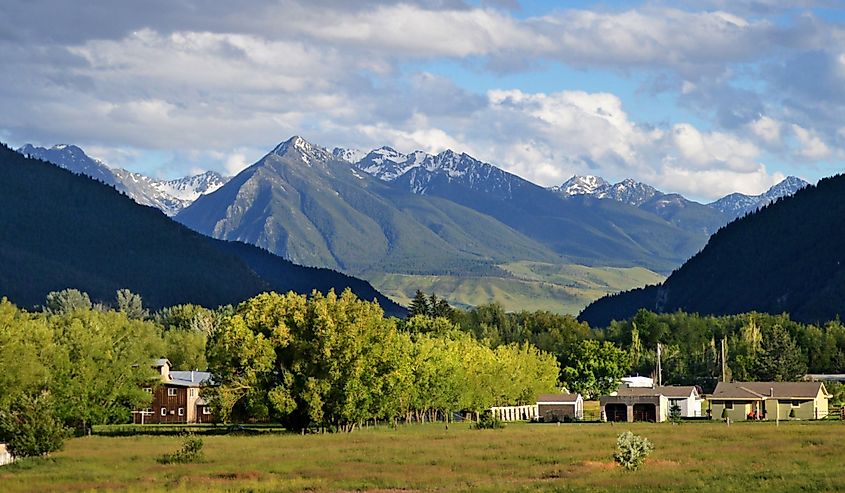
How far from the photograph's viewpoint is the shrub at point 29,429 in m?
87.9

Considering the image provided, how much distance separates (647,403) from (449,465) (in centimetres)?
9193

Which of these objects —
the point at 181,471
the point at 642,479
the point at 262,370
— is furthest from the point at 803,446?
the point at 262,370

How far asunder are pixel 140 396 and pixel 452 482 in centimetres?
7596

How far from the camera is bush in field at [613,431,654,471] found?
75.1 m

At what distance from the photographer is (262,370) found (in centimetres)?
12131

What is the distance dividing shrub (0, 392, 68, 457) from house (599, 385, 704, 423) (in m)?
90.4

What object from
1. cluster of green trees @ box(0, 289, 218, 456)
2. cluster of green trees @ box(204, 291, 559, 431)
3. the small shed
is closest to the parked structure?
cluster of green trees @ box(204, 291, 559, 431)

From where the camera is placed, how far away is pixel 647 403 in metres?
166

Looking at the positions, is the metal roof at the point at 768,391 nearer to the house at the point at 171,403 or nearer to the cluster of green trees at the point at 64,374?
the house at the point at 171,403

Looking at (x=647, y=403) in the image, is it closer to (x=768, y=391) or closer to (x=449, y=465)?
(x=768, y=391)

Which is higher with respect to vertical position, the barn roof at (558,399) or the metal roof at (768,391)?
the metal roof at (768,391)

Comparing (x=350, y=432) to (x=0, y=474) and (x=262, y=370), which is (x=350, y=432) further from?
(x=0, y=474)

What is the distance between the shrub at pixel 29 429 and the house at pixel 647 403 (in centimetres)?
9039

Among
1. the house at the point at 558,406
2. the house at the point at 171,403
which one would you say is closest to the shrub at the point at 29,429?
the house at the point at 171,403
